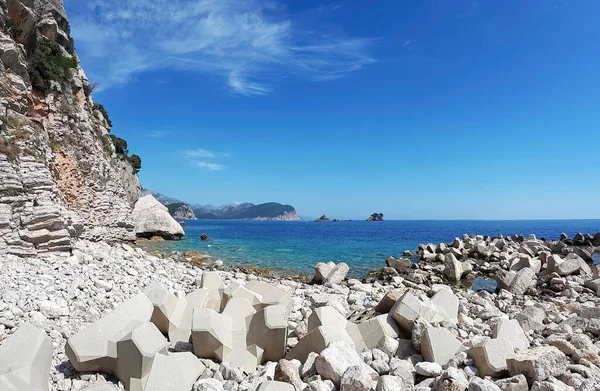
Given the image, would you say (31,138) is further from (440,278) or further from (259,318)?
(440,278)

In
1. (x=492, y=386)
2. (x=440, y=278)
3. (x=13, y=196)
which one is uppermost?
(x=13, y=196)

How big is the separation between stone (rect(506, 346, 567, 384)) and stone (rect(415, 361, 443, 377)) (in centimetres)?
96

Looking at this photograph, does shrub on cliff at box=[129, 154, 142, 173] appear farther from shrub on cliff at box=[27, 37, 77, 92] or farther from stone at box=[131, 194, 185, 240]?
shrub on cliff at box=[27, 37, 77, 92]

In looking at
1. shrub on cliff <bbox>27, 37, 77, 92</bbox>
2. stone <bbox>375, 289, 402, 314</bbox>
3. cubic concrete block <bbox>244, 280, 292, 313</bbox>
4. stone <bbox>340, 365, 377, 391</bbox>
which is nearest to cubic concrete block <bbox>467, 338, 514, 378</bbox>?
stone <bbox>340, 365, 377, 391</bbox>

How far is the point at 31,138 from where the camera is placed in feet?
49.6

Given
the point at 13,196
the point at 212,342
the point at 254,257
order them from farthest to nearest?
the point at 254,257, the point at 13,196, the point at 212,342

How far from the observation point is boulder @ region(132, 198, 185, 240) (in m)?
36.7

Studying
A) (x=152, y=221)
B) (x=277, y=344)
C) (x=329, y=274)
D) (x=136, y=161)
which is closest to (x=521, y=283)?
(x=329, y=274)

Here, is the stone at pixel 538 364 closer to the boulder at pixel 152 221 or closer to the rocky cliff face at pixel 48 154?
the rocky cliff face at pixel 48 154

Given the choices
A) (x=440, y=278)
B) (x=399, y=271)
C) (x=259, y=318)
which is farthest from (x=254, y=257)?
(x=259, y=318)

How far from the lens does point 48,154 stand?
1758 cm

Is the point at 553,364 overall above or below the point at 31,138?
below

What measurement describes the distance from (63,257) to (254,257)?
15.8 metres

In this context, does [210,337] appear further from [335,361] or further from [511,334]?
[511,334]
